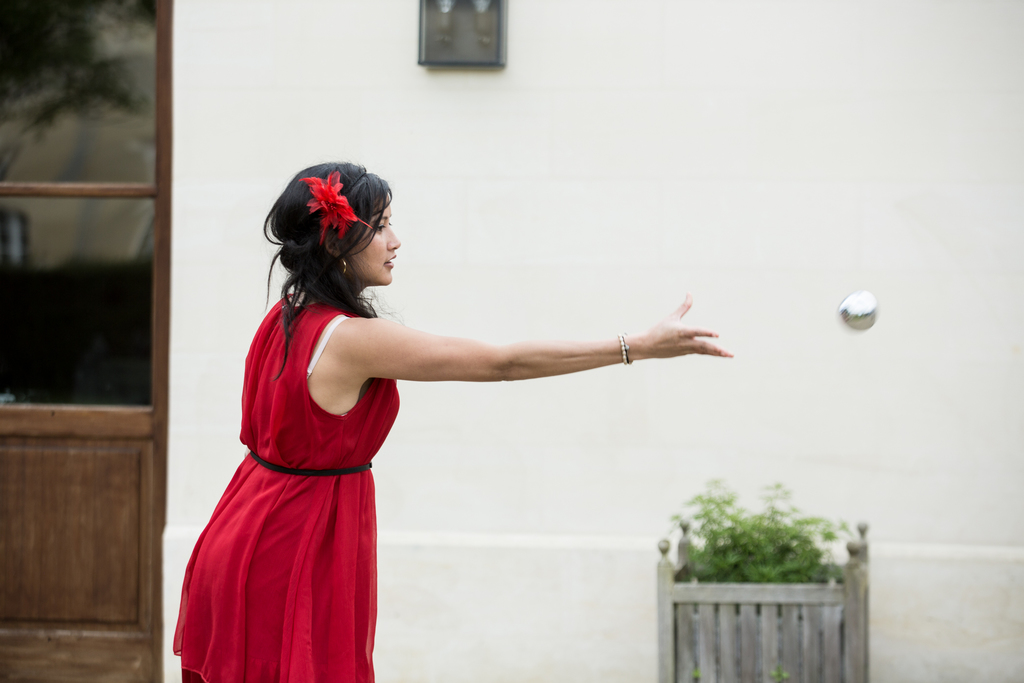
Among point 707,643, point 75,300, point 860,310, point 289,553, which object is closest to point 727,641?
point 707,643

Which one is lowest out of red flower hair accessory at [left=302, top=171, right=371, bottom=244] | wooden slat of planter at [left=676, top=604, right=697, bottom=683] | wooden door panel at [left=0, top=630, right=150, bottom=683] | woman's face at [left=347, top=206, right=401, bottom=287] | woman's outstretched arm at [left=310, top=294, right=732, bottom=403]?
wooden door panel at [left=0, top=630, right=150, bottom=683]

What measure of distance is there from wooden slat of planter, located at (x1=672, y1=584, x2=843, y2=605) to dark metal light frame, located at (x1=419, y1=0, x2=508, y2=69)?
87.7 inches

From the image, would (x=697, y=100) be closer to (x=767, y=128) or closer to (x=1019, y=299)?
(x=767, y=128)

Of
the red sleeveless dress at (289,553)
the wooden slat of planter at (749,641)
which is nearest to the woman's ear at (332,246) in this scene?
the red sleeveless dress at (289,553)

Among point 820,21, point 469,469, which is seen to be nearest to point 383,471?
point 469,469

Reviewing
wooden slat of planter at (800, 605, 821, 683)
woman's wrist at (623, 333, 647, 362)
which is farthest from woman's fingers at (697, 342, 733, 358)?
wooden slat of planter at (800, 605, 821, 683)

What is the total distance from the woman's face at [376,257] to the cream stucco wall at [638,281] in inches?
64.2

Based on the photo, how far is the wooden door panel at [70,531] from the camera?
3875 millimetres

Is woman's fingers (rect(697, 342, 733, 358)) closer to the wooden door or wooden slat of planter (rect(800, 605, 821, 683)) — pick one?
wooden slat of planter (rect(800, 605, 821, 683))

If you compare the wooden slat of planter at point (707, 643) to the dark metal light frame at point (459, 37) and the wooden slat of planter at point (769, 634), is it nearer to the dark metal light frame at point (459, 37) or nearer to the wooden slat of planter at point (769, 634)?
the wooden slat of planter at point (769, 634)

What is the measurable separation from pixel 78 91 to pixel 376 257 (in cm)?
273

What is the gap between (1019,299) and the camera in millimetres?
3629

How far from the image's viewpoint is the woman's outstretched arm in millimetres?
1949

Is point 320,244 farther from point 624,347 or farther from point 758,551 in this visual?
point 758,551
